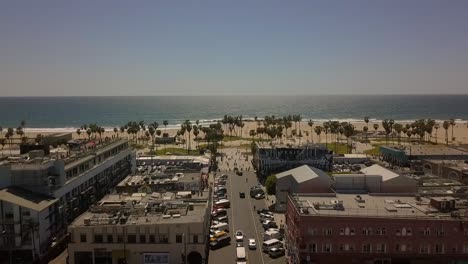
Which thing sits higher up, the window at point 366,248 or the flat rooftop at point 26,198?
the flat rooftop at point 26,198

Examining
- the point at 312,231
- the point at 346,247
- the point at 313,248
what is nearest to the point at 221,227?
the point at 313,248

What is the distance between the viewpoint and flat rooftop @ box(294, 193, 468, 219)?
1487 inches

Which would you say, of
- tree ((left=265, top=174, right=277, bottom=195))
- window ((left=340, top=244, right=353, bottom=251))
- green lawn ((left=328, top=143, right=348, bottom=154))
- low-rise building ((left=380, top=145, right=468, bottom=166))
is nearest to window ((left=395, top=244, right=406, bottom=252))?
window ((left=340, top=244, right=353, bottom=251))

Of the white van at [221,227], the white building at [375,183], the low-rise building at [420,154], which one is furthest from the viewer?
the low-rise building at [420,154]

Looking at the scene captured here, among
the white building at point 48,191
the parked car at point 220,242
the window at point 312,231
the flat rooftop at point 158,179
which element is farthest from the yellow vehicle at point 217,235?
the white building at point 48,191

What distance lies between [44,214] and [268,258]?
23.2 metres

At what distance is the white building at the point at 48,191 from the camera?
4194cm

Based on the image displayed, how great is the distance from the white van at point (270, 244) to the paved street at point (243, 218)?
0.59m

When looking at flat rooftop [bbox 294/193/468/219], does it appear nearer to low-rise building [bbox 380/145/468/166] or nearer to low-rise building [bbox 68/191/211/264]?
low-rise building [bbox 68/191/211/264]

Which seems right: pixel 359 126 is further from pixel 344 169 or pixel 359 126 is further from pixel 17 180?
pixel 17 180

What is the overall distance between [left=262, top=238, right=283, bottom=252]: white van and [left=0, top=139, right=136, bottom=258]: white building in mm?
22428

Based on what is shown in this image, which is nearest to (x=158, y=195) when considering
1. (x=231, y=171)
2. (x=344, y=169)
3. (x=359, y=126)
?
(x=231, y=171)

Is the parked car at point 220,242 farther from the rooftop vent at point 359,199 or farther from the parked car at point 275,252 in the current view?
the rooftop vent at point 359,199

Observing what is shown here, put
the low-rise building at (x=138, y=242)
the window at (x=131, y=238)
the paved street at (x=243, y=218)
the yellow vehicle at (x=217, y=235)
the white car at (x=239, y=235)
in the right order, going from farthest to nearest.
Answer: the white car at (x=239, y=235), the yellow vehicle at (x=217, y=235), the paved street at (x=243, y=218), the window at (x=131, y=238), the low-rise building at (x=138, y=242)
